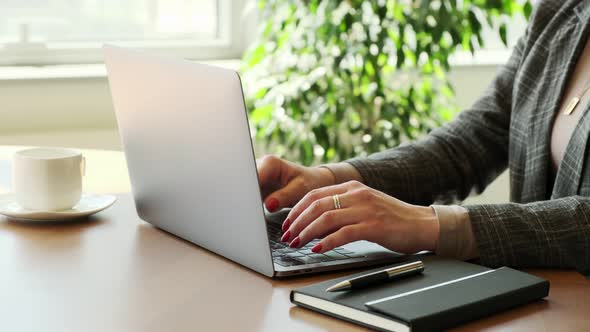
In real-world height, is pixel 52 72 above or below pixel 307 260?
below

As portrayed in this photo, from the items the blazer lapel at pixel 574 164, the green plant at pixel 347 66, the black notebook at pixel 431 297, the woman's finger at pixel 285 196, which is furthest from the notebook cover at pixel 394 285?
the green plant at pixel 347 66

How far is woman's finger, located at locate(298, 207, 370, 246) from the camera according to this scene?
1154 millimetres

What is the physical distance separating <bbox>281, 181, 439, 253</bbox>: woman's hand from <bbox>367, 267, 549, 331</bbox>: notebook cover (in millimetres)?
125

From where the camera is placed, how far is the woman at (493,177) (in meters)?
1.18

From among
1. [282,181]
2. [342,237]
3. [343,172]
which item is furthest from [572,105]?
[342,237]

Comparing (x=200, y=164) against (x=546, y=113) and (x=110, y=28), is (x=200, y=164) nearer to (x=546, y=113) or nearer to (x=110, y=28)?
(x=546, y=113)

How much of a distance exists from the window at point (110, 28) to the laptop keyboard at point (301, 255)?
6.28 feet

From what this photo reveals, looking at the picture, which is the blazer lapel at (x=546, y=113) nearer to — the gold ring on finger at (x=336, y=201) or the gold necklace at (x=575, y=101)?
the gold necklace at (x=575, y=101)

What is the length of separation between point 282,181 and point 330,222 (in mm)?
290

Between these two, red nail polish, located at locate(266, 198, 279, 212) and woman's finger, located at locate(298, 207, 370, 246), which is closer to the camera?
woman's finger, located at locate(298, 207, 370, 246)

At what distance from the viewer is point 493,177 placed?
1760mm

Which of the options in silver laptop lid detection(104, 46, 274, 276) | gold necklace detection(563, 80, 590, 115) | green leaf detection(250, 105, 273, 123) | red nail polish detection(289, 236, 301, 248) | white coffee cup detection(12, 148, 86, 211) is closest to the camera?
silver laptop lid detection(104, 46, 274, 276)

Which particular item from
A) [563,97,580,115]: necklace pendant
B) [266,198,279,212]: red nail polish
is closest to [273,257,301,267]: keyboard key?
[266,198,279,212]: red nail polish

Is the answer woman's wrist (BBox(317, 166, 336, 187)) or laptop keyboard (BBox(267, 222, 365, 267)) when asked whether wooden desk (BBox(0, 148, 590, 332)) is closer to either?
laptop keyboard (BBox(267, 222, 365, 267))
